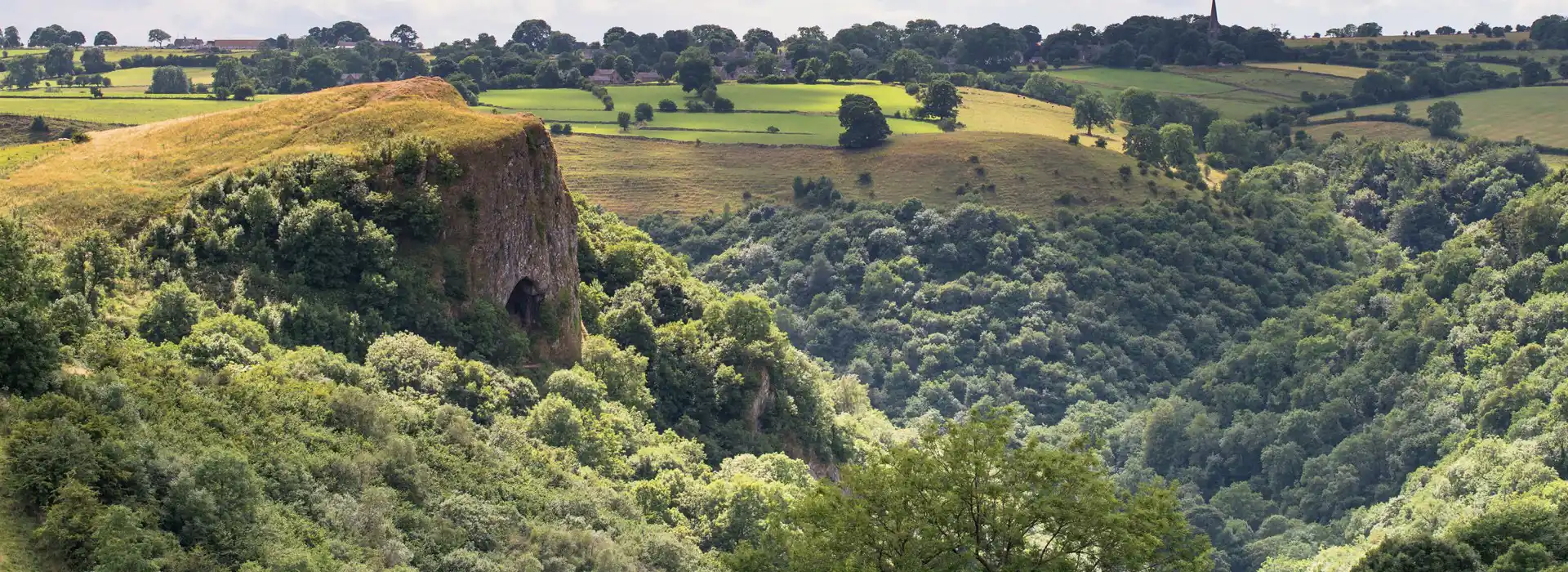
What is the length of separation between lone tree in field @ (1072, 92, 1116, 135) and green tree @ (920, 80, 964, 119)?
1148cm

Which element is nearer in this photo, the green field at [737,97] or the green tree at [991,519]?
the green tree at [991,519]

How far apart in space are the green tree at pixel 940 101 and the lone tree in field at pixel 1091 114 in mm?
11485

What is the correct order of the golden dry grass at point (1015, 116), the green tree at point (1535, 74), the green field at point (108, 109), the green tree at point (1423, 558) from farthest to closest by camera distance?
1. the green tree at point (1535, 74)
2. the golden dry grass at point (1015, 116)
3. the green field at point (108, 109)
4. the green tree at point (1423, 558)

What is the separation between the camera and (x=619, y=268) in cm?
8062

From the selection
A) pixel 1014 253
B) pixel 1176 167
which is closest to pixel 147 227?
pixel 1014 253

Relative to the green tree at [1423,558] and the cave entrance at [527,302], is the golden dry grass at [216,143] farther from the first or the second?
the green tree at [1423,558]

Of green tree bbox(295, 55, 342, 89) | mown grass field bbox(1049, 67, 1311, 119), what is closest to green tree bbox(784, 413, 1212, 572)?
green tree bbox(295, 55, 342, 89)

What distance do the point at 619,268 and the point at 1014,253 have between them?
6025 centimetres

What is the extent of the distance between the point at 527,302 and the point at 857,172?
80.0 metres

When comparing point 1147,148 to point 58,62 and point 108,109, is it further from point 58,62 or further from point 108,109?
point 58,62

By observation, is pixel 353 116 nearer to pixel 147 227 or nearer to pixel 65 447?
pixel 147 227

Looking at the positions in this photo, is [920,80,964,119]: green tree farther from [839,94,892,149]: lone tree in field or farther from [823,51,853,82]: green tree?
[823,51,853,82]: green tree

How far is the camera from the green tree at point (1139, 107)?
174 metres

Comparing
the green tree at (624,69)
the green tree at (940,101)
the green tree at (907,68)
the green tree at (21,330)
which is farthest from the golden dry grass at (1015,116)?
the green tree at (21,330)
